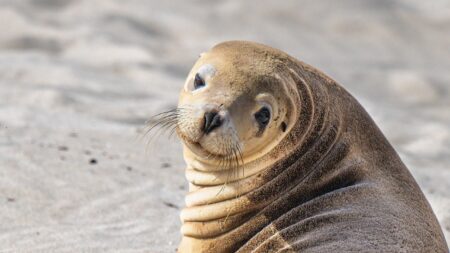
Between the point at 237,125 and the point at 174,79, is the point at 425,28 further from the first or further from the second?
the point at 237,125

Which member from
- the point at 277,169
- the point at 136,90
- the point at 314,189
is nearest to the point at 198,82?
the point at 277,169

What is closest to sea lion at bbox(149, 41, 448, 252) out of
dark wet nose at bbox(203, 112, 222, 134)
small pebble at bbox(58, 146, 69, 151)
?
dark wet nose at bbox(203, 112, 222, 134)

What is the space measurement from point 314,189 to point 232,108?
49 centimetres

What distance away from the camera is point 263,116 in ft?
15.3

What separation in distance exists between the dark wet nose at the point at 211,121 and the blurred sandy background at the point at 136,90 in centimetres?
139

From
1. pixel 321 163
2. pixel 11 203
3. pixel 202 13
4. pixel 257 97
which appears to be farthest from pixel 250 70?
pixel 202 13

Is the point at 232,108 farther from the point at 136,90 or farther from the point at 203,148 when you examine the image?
the point at 136,90

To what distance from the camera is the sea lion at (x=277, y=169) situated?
4.53m

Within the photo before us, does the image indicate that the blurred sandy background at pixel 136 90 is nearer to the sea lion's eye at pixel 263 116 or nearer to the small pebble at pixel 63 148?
the small pebble at pixel 63 148

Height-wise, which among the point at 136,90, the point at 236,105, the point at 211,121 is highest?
the point at 236,105

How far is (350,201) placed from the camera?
15.1 ft

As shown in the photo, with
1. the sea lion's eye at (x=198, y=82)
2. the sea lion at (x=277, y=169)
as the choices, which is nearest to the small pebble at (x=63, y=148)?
the sea lion at (x=277, y=169)

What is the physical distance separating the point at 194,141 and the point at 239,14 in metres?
9.36

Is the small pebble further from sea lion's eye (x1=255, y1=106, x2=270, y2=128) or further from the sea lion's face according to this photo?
sea lion's eye (x1=255, y1=106, x2=270, y2=128)
